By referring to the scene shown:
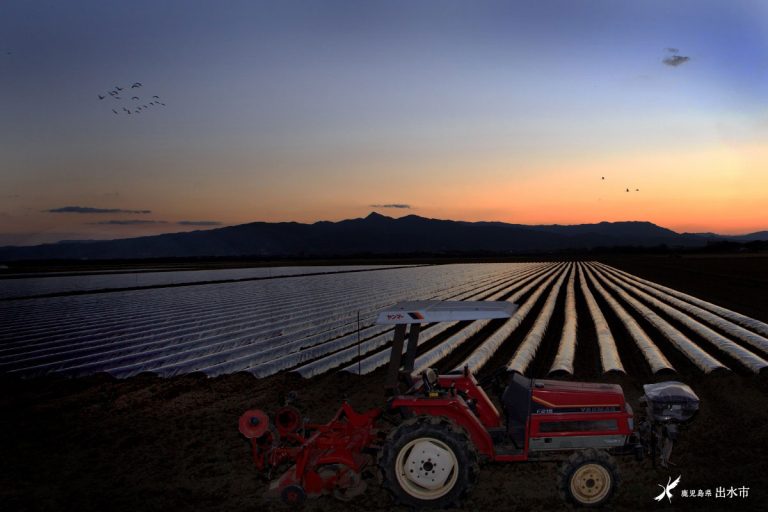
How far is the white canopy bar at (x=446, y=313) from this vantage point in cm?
550

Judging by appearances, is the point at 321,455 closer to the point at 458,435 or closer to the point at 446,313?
the point at 458,435

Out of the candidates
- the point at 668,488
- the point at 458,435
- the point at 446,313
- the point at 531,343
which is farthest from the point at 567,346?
the point at 458,435

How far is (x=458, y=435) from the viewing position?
17.1 ft

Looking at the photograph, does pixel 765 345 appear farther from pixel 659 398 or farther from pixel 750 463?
pixel 659 398

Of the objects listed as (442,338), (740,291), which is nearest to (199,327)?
(442,338)

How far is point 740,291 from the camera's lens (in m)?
29.0

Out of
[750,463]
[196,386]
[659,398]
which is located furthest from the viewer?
[196,386]

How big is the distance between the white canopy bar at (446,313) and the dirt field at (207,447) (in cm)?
201

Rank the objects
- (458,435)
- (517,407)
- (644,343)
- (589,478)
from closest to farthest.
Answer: (458,435), (589,478), (517,407), (644,343)

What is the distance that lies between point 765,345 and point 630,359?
13.6 ft

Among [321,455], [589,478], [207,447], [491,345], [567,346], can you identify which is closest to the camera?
[589,478]

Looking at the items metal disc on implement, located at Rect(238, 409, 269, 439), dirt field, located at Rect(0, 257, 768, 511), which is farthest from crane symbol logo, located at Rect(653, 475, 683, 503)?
metal disc on implement, located at Rect(238, 409, 269, 439)

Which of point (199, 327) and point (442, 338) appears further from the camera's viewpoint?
point (199, 327)

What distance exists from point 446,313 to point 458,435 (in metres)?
1.21
